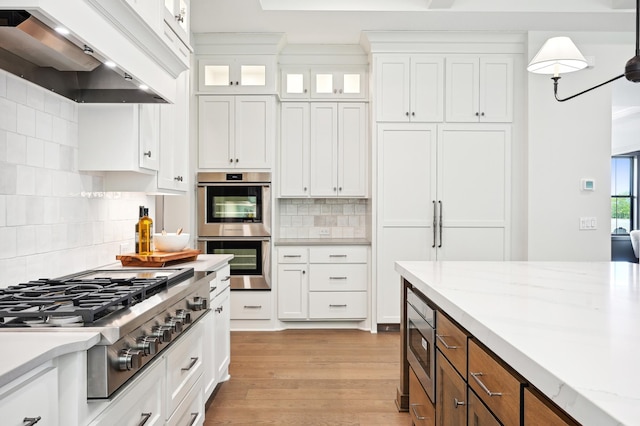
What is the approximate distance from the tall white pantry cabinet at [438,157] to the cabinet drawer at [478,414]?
2.96m

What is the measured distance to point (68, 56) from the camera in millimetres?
1763

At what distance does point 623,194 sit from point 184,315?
10486 millimetres

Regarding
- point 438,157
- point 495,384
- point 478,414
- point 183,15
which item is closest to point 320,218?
point 438,157

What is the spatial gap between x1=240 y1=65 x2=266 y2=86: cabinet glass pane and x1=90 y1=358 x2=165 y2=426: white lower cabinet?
3.46 metres

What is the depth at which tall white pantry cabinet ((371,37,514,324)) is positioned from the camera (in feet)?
14.4

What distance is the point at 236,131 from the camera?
4.50m

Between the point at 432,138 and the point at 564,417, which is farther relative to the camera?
the point at 432,138

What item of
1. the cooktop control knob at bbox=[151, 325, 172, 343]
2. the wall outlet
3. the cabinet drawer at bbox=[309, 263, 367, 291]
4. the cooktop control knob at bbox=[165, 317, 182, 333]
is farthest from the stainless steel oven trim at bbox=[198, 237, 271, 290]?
the wall outlet

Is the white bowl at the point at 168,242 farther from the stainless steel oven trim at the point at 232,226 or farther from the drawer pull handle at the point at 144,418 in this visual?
the stainless steel oven trim at the point at 232,226

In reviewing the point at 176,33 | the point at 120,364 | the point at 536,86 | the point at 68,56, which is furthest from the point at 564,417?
the point at 536,86

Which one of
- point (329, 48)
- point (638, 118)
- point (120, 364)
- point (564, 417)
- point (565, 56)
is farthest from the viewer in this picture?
point (638, 118)

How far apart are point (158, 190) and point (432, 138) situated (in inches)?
106

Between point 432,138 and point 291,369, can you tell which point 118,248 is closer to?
point 291,369

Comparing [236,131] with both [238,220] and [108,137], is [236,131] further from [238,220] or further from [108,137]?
[108,137]
